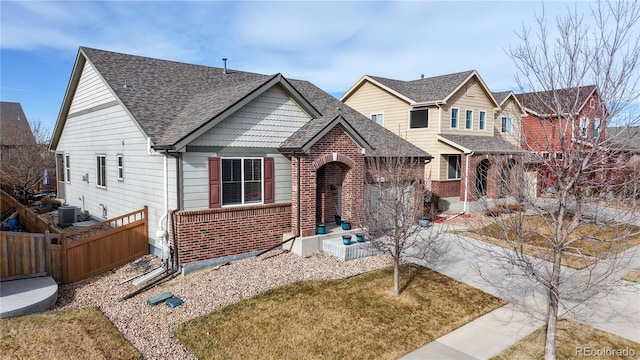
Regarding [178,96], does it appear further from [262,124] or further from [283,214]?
[283,214]

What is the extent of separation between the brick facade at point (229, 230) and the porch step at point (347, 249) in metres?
1.60

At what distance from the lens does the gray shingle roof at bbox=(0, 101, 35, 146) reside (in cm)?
3102

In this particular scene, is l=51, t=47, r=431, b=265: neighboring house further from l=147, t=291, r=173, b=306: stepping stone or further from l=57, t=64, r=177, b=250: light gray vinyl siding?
l=147, t=291, r=173, b=306: stepping stone

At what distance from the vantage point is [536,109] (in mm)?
6973

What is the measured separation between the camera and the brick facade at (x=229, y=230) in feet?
35.8

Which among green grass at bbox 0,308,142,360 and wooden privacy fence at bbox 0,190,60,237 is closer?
green grass at bbox 0,308,142,360

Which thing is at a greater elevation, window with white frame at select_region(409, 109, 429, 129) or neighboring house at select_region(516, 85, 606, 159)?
window with white frame at select_region(409, 109, 429, 129)

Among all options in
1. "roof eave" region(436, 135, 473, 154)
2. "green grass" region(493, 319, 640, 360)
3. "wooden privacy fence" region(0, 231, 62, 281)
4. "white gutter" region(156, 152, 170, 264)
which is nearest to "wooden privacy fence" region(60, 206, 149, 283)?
"wooden privacy fence" region(0, 231, 62, 281)

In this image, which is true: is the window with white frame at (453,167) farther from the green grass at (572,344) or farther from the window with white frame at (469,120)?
the green grass at (572,344)

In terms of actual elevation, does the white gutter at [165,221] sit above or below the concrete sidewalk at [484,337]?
above

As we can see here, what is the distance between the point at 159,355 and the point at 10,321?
3.42 metres

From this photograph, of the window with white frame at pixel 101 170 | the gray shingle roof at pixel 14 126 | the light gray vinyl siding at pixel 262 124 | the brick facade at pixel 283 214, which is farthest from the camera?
the gray shingle roof at pixel 14 126

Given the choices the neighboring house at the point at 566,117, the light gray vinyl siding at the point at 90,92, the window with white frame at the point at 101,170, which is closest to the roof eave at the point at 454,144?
the neighboring house at the point at 566,117

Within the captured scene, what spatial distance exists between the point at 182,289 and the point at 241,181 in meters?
3.82
